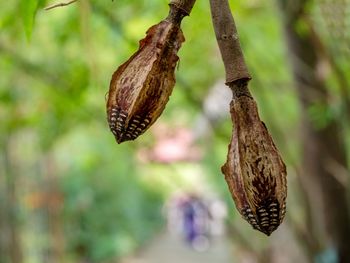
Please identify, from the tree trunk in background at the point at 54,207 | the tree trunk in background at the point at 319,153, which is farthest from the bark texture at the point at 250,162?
the tree trunk in background at the point at 54,207

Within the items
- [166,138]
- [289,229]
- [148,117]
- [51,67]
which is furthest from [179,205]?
[148,117]

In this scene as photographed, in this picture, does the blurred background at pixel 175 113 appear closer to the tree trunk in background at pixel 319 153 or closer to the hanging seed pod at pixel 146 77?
the tree trunk in background at pixel 319 153

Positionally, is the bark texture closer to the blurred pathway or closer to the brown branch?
the brown branch

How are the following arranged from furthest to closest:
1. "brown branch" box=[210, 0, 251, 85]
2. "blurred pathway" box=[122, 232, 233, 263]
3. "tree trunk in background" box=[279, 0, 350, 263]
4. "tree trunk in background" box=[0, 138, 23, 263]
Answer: "blurred pathway" box=[122, 232, 233, 263] < "tree trunk in background" box=[0, 138, 23, 263] < "tree trunk in background" box=[279, 0, 350, 263] < "brown branch" box=[210, 0, 251, 85]

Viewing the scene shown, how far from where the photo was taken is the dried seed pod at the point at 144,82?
1.22 ft

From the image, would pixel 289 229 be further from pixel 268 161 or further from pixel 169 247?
pixel 169 247

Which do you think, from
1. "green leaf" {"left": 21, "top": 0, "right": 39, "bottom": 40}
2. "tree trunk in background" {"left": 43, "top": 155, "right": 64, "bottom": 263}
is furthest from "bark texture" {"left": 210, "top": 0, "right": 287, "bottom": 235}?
"tree trunk in background" {"left": 43, "top": 155, "right": 64, "bottom": 263}

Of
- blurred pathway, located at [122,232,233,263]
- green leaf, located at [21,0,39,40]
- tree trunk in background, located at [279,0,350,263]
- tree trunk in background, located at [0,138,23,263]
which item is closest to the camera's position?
green leaf, located at [21,0,39,40]

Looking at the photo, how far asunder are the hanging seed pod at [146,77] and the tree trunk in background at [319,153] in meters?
1.34

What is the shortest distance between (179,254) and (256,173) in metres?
8.54

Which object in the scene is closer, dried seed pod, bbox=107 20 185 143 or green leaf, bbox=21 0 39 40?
dried seed pod, bbox=107 20 185 143

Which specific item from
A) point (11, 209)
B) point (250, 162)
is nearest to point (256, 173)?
point (250, 162)

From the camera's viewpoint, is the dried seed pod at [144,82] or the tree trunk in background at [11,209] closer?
the dried seed pod at [144,82]

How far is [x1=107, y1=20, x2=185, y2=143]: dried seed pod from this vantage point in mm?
370
